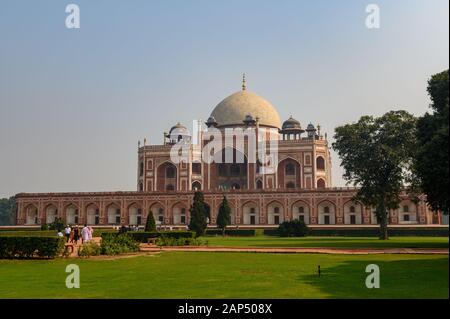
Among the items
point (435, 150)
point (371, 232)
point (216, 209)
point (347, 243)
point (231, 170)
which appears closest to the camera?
point (435, 150)

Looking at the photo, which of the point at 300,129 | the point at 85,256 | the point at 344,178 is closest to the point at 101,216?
the point at 300,129

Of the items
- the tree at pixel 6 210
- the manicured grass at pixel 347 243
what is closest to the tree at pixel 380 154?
the manicured grass at pixel 347 243

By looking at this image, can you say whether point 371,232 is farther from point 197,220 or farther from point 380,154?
point 197,220

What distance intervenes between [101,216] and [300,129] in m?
26.7

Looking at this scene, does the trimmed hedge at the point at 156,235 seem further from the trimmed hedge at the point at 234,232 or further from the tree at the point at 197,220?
the trimmed hedge at the point at 234,232

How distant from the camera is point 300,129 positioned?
63.5m

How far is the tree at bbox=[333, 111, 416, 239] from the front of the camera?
98.0 ft

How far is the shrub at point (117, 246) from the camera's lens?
18.7m

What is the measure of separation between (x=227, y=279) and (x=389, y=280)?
11.2 feet

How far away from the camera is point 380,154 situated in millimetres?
29844

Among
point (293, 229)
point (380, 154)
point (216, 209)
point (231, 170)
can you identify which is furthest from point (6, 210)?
point (380, 154)

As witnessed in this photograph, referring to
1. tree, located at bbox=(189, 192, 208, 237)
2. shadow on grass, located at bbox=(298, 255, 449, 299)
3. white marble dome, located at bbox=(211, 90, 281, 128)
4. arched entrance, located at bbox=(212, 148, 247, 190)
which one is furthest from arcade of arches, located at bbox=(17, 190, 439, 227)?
shadow on grass, located at bbox=(298, 255, 449, 299)

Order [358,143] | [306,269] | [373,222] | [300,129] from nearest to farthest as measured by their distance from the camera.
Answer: [306,269]
[358,143]
[373,222]
[300,129]
